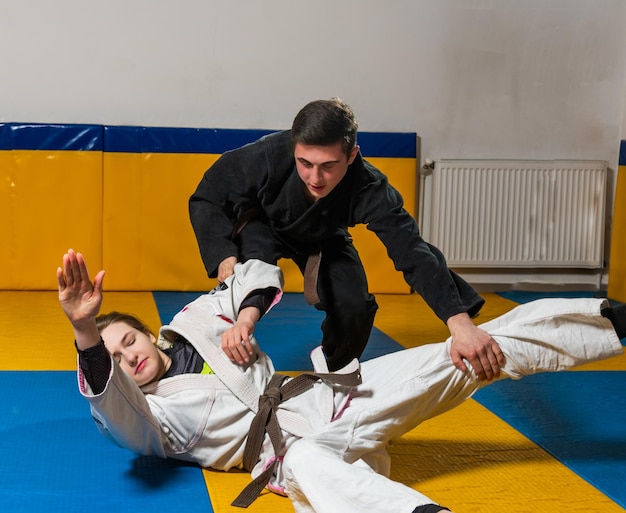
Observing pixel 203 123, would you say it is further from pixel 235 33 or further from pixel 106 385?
pixel 106 385

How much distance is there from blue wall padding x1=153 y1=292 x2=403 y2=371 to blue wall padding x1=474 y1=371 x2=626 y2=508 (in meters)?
0.84

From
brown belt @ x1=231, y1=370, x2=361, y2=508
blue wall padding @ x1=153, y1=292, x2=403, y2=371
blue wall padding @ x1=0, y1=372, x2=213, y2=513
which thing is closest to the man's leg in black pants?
blue wall padding @ x1=153, y1=292, x2=403, y2=371

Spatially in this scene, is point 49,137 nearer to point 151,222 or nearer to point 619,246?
point 151,222

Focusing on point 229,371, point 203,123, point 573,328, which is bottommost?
point 229,371

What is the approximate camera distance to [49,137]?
5.88 meters

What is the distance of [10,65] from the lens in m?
5.82

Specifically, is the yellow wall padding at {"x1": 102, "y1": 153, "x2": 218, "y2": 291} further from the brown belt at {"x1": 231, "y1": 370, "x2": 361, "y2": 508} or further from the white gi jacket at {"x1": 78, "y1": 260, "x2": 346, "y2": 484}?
the brown belt at {"x1": 231, "y1": 370, "x2": 361, "y2": 508}

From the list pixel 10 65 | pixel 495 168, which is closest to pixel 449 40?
pixel 495 168

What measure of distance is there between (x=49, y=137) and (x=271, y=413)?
3.81 meters

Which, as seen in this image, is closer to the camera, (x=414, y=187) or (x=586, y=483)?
(x=586, y=483)

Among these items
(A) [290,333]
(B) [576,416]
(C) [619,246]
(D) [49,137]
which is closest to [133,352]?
(B) [576,416]

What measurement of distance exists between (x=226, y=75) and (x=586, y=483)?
414cm

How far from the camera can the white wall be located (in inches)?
232

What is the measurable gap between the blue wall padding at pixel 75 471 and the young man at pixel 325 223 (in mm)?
757
